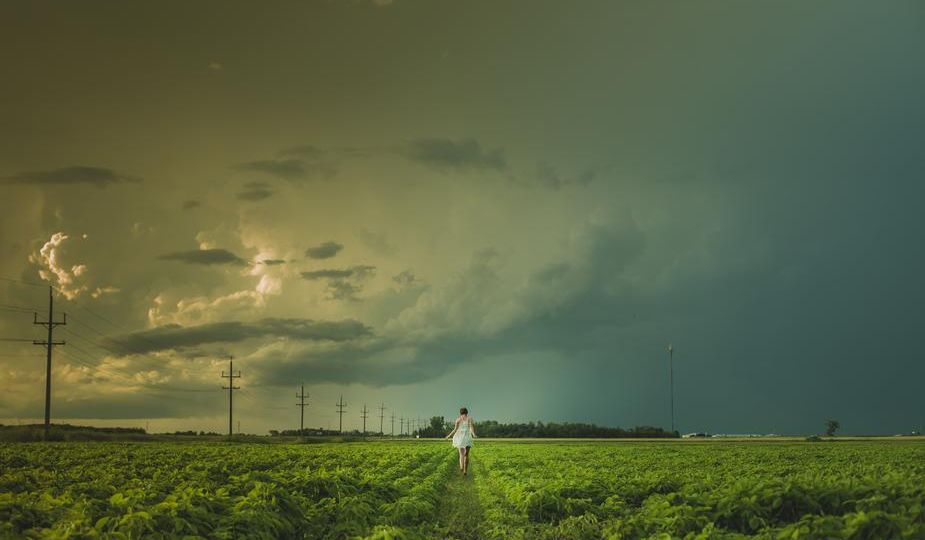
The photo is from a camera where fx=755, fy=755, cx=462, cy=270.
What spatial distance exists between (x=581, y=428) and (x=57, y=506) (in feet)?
582

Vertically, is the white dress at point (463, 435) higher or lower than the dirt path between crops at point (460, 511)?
higher

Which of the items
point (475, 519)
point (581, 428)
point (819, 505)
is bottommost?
point (581, 428)

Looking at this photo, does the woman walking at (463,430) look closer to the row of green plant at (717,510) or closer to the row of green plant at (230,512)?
the row of green plant at (230,512)

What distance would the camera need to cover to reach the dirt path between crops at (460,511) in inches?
749

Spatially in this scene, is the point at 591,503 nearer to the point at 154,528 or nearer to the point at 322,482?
the point at 322,482

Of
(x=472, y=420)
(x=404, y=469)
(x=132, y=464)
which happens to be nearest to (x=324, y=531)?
(x=404, y=469)

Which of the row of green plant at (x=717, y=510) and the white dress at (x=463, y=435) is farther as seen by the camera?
the white dress at (x=463, y=435)

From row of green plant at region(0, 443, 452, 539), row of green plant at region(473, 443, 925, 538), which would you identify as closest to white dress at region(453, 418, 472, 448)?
row of green plant at region(0, 443, 452, 539)

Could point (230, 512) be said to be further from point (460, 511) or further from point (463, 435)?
point (463, 435)

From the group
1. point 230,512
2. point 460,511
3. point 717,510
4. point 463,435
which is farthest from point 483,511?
point 463,435

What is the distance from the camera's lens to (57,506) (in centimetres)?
1339

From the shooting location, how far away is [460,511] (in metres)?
23.7

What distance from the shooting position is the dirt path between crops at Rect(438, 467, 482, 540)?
19031mm

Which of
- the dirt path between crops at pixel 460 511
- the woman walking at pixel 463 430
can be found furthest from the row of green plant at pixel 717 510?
the woman walking at pixel 463 430
